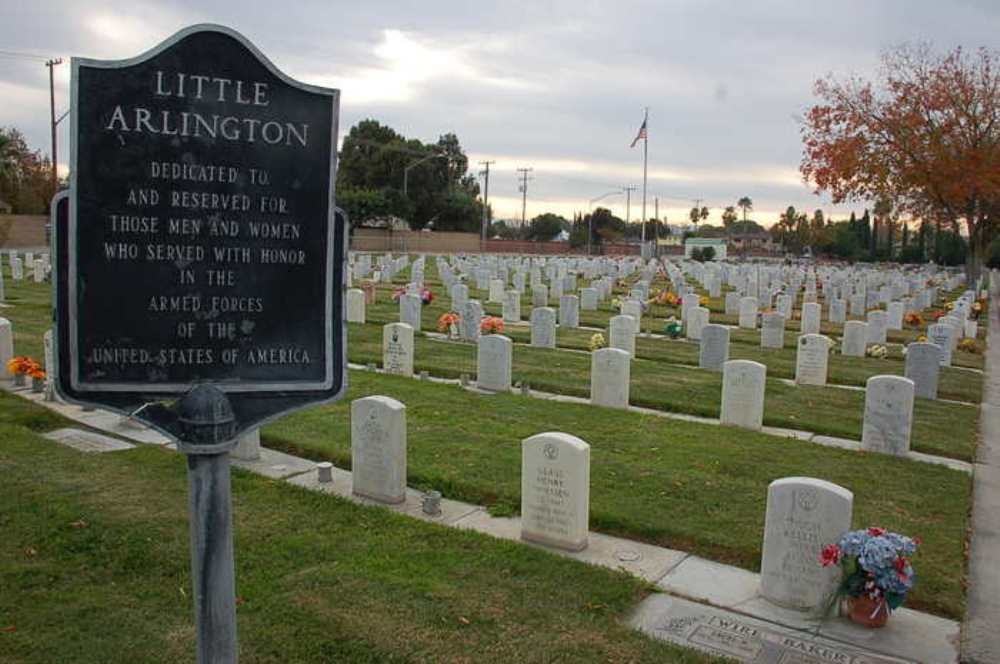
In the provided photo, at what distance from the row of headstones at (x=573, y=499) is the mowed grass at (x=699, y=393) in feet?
17.1

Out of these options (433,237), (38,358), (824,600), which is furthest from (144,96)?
(433,237)

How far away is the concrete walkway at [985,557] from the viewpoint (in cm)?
516

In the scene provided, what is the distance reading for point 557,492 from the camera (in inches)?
253

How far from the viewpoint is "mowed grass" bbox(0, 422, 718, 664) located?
4.73 metres

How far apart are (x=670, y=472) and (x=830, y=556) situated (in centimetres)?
305

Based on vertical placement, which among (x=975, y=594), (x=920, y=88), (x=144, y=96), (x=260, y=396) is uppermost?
(x=920, y=88)

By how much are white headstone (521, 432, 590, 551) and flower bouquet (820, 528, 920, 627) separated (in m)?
1.83

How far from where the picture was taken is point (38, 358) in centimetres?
1340

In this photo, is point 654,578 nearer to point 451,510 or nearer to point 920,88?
point 451,510

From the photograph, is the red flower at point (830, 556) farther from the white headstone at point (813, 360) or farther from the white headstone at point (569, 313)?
the white headstone at point (569, 313)

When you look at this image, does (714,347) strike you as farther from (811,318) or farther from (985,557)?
(985,557)

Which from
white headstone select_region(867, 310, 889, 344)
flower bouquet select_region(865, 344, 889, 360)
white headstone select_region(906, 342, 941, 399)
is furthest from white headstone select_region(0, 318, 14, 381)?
white headstone select_region(867, 310, 889, 344)

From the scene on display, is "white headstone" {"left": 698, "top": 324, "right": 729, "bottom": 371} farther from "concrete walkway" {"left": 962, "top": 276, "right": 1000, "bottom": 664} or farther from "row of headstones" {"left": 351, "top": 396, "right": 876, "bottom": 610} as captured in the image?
"row of headstones" {"left": 351, "top": 396, "right": 876, "bottom": 610}

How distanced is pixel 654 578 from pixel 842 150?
37928 millimetres
